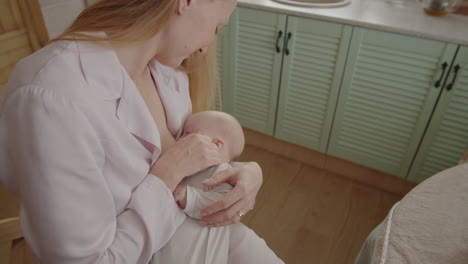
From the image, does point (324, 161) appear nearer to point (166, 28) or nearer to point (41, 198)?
point (166, 28)

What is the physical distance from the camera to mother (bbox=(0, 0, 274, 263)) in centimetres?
60

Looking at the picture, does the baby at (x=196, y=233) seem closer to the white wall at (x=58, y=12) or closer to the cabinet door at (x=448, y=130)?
the cabinet door at (x=448, y=130)

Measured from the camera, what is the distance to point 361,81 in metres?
1.94

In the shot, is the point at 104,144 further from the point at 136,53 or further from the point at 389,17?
the point at 389,17

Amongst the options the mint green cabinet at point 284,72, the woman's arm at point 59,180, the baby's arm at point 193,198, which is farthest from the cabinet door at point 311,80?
the woman's arm at point 59,180

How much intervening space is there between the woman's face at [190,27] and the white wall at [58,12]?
1576 millimetres

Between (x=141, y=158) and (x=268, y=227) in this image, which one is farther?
(x=268, y=227)

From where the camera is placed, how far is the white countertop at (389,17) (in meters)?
1.69

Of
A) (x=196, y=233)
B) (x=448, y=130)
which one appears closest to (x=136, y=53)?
(x=196, y=233)

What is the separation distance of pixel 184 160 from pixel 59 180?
0.33 m

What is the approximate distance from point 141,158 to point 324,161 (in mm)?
Result: 1774

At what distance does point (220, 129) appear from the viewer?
1179mm

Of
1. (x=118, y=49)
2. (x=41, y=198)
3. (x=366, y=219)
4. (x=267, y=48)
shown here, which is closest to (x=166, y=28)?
(x=118, y=49)

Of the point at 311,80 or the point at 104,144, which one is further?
the point at 311,80
